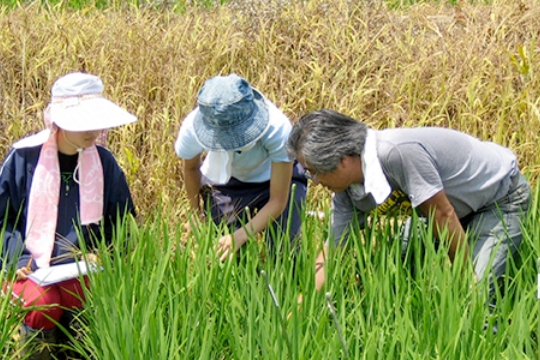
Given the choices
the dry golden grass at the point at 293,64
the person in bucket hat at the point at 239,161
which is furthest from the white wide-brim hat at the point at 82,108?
the dry golden grass at the point at 293,64

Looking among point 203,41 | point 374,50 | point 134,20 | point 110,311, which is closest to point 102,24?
point 134,20

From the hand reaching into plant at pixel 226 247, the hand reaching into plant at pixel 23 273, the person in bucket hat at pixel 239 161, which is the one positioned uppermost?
the person in bucket hat at pixel 239 161

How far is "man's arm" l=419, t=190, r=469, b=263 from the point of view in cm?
254

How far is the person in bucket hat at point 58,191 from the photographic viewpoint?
2809mm

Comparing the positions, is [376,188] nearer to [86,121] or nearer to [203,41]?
[86,121]

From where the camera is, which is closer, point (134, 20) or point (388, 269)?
point (388, 269)

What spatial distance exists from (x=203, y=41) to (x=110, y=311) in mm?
2550

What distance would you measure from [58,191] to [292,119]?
1.65 metres

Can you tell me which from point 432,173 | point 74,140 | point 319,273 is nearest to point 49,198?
point 74,140

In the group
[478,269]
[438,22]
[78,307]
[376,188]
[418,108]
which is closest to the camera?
[376,188]

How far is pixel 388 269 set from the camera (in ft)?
8.15

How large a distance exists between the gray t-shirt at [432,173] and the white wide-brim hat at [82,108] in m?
0.76

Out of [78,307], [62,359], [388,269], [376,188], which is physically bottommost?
[62,359]

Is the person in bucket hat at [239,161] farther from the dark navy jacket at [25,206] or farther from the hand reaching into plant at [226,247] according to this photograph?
the dark navy jacket at [25,206]
